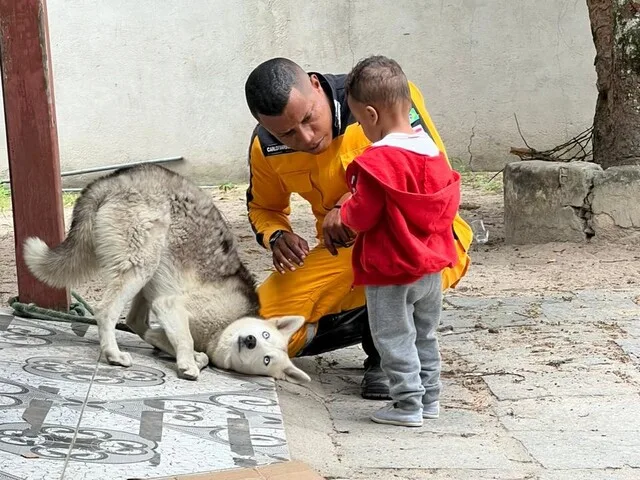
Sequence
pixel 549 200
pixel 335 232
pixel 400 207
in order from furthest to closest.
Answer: pixel 549 200 → pixel 335 232 → pixel 400 207

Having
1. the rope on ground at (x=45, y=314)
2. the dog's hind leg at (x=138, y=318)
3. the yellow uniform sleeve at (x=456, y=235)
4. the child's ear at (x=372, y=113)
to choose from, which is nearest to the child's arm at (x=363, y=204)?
the child's ear at (x=372, y=113)

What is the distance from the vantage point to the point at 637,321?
5.28 meters

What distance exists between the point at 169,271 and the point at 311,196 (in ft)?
2.34

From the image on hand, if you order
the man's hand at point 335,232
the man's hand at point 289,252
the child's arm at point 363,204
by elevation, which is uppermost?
the child's arm at point 363,204

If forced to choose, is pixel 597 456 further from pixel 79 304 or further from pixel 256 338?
pixel 79 304

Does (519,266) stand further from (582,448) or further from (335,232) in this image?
(582,448)

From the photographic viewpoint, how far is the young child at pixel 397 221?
11.9 ft

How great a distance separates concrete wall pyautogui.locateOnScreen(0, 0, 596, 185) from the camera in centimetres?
1076

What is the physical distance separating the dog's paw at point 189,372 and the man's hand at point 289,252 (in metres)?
0.59

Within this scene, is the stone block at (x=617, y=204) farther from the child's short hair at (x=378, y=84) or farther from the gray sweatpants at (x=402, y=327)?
the child's short hair at (x=378, y=84)

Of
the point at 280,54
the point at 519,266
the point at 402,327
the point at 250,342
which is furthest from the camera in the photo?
the point at 280,54

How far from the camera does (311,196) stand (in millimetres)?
4570

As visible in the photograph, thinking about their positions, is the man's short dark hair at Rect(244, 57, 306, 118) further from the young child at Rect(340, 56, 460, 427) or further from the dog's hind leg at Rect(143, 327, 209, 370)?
the dog's hind leg at Rect(143, 327, 209, 370)

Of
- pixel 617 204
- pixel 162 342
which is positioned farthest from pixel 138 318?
pixel 617 204
